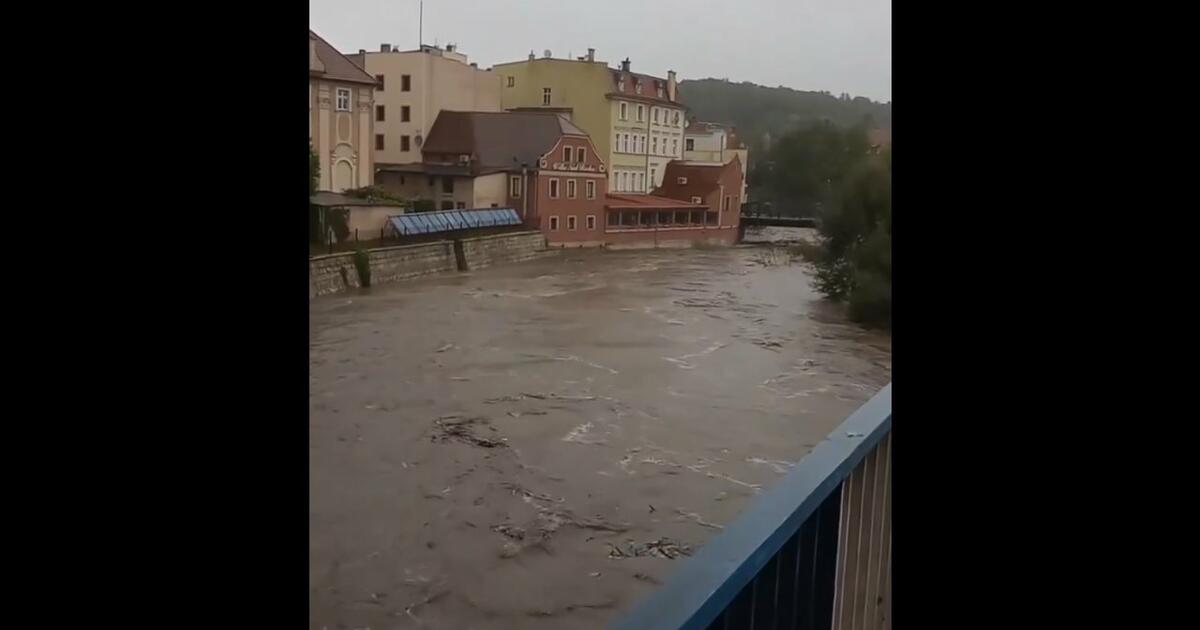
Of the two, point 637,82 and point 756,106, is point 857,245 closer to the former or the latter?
point 756,106

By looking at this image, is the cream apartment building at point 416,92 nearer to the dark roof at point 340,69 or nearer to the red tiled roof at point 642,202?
the dark roof at point 340,69

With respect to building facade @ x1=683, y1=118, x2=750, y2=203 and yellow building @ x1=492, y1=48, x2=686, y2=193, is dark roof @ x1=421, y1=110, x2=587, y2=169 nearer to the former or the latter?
yellow building @ x1=492, y1=48, x2=686, y2=193

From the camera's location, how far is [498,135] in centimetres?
278

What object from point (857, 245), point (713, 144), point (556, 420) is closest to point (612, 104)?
point (713, 144)

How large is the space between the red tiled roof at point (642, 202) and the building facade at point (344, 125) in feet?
2.67

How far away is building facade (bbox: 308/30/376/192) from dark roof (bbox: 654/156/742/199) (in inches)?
38.0

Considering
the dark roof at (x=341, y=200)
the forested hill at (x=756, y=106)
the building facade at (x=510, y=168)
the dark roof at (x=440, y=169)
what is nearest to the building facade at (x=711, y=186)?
the forested hill at (x=756, y=106)

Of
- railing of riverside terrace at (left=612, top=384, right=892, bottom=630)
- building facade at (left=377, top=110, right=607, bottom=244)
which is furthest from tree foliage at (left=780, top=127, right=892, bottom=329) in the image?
railing of riverside terrace at (left=612, top=384, right=892, bottom=630)

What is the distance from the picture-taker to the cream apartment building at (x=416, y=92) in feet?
8.38

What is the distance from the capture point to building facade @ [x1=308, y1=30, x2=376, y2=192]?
88.3 inches
